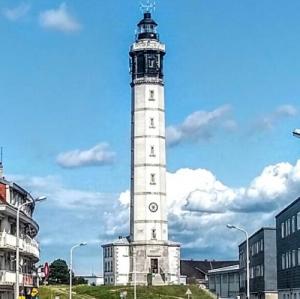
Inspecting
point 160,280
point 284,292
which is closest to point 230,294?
point 160,280

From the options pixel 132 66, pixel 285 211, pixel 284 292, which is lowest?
pixel 284 292

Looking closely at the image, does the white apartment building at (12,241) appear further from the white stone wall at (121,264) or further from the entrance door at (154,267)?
the white stone wall at (121,264)

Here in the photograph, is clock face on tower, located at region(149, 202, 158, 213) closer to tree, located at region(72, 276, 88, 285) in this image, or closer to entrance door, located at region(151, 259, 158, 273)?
entrance door, located at region(151, 259, 158, 273)

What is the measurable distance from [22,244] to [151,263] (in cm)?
7582

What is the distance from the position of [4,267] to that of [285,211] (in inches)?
1214

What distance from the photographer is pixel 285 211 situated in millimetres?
88875

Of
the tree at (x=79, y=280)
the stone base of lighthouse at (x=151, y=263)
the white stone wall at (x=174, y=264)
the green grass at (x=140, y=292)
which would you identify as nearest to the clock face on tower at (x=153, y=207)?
the stone base of lighthouse at (x=151, y=263)

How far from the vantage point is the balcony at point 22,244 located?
219 feet

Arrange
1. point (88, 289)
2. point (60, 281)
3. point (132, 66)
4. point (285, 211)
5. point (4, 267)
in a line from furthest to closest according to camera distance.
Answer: point (60, 281) → point (132, 66) → point (88, 289) → point (285, 211) → point (4, 267)

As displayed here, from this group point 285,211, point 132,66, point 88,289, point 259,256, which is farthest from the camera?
point 132,66

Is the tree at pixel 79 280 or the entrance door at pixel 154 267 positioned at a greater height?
the entrance door at pixel 154 267

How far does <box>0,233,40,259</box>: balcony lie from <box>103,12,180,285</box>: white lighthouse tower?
190 ft

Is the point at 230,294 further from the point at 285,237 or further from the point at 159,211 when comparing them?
the point at 285,237

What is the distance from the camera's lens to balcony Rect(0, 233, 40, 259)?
2628 inches
